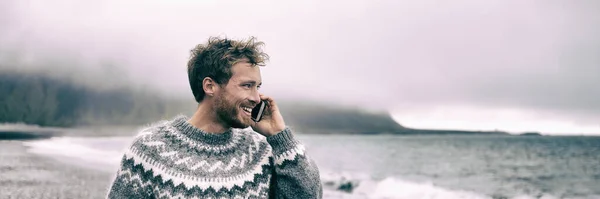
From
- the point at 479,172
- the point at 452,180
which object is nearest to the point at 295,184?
the point at 452,180

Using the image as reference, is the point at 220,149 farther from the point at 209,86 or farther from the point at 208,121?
the point at 209,86

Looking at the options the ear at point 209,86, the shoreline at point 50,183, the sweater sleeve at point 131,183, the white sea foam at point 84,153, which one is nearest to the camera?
the sweater sleeve at point 131,183

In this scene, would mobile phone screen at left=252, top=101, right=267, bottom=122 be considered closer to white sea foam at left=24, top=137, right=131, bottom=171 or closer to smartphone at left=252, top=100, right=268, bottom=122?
smartphone at left=252, top=100, right=268, bottom=122

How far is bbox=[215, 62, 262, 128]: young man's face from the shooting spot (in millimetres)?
2992

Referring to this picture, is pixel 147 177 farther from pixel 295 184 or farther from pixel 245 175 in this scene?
pixel 295 184

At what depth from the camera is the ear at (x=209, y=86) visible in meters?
3.04

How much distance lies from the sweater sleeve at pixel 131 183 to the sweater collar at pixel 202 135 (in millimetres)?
291

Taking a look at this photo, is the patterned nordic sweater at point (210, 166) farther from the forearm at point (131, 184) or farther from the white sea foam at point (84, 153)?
the white sea foam at point (84, 153)

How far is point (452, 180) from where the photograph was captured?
154 ft

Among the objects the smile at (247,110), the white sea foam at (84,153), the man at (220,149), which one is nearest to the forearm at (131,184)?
the man at (220,149)

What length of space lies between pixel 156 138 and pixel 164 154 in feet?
0.35

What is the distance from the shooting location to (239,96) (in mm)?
2988

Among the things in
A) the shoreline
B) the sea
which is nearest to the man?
the shoreline

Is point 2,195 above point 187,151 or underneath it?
underneath
